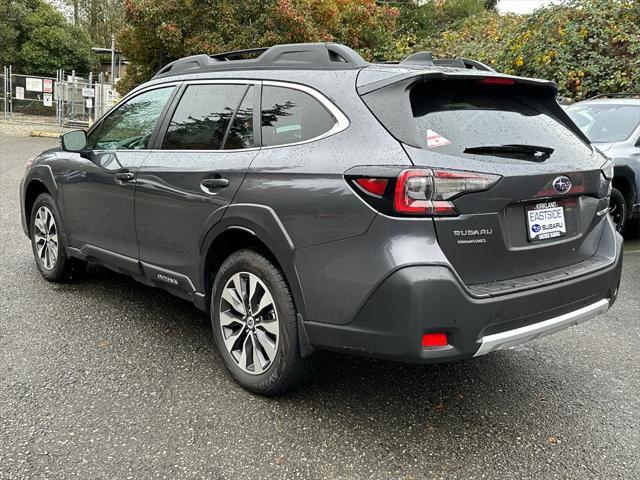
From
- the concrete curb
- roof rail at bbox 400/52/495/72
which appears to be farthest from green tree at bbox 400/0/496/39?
roof rail at bbox 400/52/495/72

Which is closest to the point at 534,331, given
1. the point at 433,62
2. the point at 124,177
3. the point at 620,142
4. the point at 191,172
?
the point at 433,62

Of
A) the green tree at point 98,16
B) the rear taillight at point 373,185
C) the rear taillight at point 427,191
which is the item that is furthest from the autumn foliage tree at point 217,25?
the green tree at point 98,16

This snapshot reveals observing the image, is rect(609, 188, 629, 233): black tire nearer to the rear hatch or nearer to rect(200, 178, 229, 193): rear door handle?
the rear hatch

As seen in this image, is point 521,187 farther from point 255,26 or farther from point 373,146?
point 255,26

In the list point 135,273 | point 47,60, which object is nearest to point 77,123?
point 47,60

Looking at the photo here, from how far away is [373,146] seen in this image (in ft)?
8.77

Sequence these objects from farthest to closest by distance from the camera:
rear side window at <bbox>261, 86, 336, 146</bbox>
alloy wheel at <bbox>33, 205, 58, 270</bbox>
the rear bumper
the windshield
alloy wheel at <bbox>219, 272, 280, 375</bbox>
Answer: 1. the windshield
2. alloy wheel at <bbox>33, 205, 58, 270</bbox>
3. alloy wheel at <bbox>219, 272, 280, 375</bbox>
4. rear side window at <bbox>261, 86, 336, 146</bbox>
5. the rear bumper

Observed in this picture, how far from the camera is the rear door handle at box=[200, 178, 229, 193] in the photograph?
10.6 feet

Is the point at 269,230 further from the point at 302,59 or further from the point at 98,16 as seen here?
the point at 98,16

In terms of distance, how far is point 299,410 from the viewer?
3.12m

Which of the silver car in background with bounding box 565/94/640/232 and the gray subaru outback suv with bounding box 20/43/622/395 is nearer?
the gray subaru outback suv with bounding box 20/43/622/395

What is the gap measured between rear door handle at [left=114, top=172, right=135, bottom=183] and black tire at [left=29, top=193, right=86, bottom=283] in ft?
3.52

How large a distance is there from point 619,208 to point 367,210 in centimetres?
544

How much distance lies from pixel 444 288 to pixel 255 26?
15.5m
